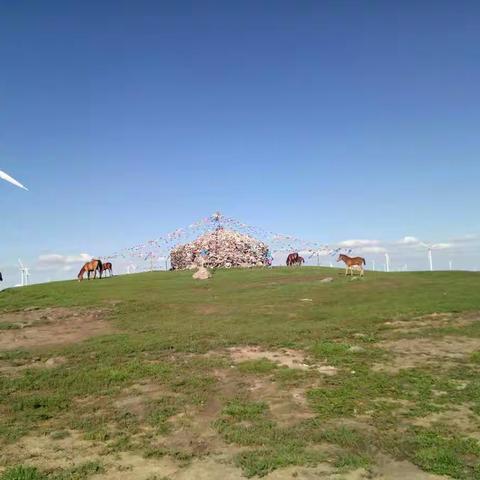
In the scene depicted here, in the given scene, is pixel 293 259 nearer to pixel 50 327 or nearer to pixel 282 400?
pixel 50 327

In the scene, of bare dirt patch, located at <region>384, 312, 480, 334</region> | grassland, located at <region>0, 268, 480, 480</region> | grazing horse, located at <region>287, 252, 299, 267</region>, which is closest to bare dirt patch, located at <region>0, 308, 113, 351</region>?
grassland, located at <region>0, 268, 480, 480</region>

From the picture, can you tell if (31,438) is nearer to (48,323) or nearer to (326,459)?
(326,459)

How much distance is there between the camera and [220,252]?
77688 mm

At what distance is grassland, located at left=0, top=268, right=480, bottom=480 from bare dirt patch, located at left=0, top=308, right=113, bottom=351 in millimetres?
107

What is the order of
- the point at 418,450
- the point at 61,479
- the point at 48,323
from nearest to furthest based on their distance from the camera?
the point at 61,479 → the point at 418,450 → the point at 48,323

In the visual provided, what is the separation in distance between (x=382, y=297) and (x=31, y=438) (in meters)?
24.5

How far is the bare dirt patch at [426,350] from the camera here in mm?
16828

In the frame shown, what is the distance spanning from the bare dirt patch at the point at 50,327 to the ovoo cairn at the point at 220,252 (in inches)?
1835

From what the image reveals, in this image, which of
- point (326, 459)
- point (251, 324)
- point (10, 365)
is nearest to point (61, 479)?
point (326, 459)

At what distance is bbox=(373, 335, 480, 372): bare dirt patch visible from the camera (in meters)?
16.8

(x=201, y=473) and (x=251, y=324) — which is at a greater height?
(x=251, y=324)

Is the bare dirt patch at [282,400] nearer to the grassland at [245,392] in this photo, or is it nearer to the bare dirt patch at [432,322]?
the grassland at [245,392]

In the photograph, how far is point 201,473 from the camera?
952 cm

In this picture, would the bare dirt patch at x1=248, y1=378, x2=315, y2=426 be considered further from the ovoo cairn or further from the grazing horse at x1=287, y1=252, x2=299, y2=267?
the ovoo cairn
